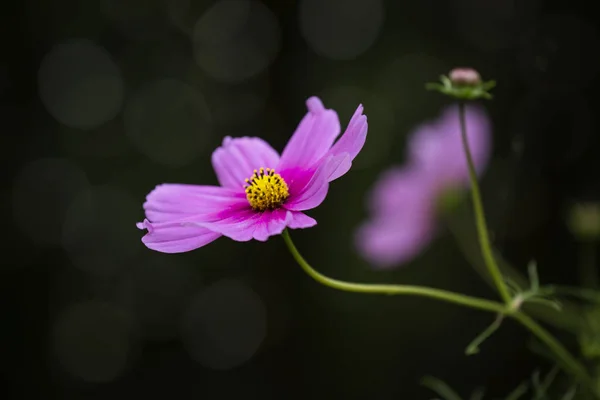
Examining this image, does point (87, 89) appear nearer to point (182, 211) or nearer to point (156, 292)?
point (156, 292)

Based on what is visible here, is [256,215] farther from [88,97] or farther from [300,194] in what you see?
[88,97]

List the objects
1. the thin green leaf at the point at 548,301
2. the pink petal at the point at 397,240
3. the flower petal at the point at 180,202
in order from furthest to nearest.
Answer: the pink petal at the point at 397,240 → the flower petal at the point at 180,202 → the thin green leaf at the point at 548,301

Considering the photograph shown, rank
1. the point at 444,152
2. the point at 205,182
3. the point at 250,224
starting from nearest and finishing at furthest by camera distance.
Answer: the point at 250,224
the point at 444,152
the point at 205,182

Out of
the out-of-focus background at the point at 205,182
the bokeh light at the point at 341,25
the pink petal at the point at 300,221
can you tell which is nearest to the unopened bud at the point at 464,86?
the pink petal at the point at 300,221

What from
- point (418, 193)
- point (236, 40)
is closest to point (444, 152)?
point (418, 193)

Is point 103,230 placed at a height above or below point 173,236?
below

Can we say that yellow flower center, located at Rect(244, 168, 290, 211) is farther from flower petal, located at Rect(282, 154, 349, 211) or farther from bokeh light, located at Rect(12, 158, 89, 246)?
bokeh light, located at Rect(12, 158, 89, 246)

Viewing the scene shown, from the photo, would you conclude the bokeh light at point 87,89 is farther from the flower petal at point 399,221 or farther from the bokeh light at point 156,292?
the flower petal at point 399,221
